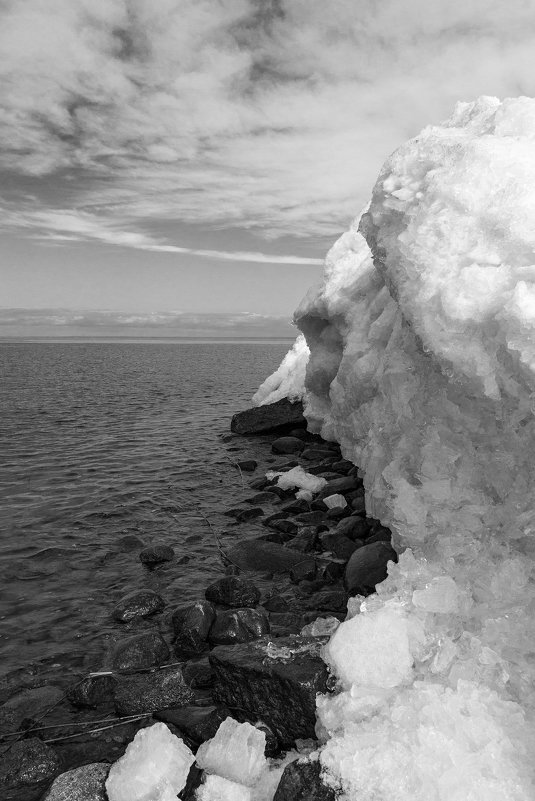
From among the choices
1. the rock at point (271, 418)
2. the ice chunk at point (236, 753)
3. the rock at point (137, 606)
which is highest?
the rock at point (271, 418)

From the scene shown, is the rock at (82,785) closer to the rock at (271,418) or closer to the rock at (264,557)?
the rock at (264,557)

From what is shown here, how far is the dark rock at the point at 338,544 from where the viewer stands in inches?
447

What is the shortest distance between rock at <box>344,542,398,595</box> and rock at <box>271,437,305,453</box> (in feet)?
36.1

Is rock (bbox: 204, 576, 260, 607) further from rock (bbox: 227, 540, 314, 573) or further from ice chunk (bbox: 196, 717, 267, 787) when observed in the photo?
→ ice chunk (bbox: 196, 717, 267, 787)

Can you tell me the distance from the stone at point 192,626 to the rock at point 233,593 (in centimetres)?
72

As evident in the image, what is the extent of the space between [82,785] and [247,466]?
13.7 metres

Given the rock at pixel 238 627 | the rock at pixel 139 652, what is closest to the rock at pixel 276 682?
the rock at pixel 238 627

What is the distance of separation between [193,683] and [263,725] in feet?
4.86

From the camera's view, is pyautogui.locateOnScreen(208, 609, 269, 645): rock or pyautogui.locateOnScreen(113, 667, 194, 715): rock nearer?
pyautogui.locateOnScreen(113, 667, 194, 715): rock

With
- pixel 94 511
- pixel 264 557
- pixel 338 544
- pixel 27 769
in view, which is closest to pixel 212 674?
pixel 27 769

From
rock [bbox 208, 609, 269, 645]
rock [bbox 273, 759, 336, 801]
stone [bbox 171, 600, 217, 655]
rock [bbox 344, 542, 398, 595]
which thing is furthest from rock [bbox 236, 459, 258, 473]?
rock [bbox 273, 759, 336, 801]

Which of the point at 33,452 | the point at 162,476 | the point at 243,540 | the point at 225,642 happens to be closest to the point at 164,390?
the point at 33,452

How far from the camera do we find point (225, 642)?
26.6 feet

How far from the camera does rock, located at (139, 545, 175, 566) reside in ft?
37.0
